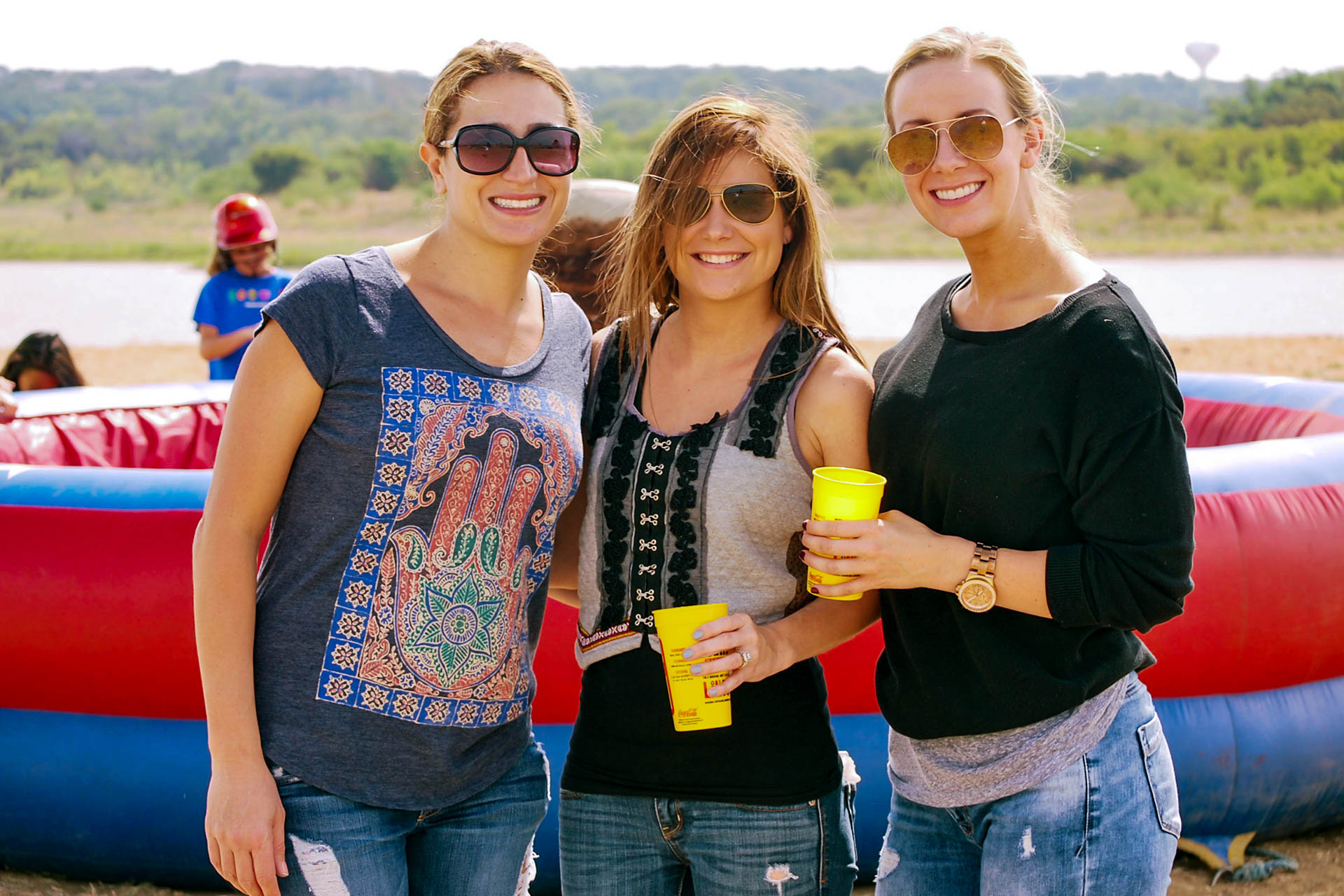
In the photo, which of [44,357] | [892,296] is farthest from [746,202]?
[892,296]

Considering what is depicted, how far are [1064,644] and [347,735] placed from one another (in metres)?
1.20

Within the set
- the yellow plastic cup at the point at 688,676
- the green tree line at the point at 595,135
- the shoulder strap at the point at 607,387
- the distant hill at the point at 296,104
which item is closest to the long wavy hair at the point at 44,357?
the green tree line at the point at 595,135

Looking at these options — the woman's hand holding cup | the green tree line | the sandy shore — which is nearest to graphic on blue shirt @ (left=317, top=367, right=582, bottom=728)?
the woman's hand holding cup

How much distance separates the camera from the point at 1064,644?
1997 millimetres

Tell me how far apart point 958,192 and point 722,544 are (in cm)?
76

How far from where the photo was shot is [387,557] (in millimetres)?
1959

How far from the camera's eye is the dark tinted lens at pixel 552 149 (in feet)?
7.01

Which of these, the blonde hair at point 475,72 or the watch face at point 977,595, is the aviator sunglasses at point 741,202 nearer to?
the blonde hair at point 475,72

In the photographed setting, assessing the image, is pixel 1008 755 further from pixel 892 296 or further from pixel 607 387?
pixel 892 296

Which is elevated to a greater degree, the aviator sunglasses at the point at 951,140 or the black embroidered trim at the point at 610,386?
the aviator sunglasses at the point at 951,140

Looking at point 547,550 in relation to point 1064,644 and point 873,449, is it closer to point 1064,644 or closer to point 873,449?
point 873,449

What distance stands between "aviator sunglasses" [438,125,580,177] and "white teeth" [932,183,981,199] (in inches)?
27.3

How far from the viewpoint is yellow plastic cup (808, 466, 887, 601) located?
193 cm

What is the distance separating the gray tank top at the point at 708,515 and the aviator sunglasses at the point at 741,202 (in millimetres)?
251
